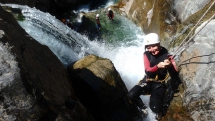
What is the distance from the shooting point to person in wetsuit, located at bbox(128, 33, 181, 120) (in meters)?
5.26

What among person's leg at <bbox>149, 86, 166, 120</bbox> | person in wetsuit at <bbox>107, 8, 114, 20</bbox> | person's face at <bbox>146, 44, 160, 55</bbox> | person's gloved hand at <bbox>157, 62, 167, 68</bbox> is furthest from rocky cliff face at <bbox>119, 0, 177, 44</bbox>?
person's gloved hand at <bbox>157, 62, 167, 68</bbox>

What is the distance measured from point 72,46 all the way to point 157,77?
520cm

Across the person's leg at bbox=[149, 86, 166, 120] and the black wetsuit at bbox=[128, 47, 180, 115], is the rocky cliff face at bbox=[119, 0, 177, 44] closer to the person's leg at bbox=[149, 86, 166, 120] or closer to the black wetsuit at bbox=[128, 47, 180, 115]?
the black wetsuit at bbox=[128, 47, 180, 115]

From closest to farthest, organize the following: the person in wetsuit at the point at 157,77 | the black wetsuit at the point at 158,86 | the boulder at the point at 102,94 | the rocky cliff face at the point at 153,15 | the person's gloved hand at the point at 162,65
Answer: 1. the person's gloved hand at the point at 162,65
2. the person in wetsuit at the point at 157,77
3. the black wetsuit at the point at 158,86
4. the boulder at the point at 102,94
5. the rocky cliff face at the point at 153,15

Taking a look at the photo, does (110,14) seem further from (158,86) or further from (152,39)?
(152,39)

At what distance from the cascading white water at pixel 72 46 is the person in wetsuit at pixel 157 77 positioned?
5.84ft

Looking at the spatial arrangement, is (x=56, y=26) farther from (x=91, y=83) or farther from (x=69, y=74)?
Answer: (x=91, y=83)

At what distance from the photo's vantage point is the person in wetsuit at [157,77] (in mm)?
5262

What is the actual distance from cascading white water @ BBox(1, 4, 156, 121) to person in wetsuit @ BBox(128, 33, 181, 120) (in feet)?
5.84

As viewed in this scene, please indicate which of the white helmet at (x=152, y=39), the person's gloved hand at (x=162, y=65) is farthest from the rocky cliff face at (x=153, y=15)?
the person's gloved hand at (x=162, y=65)

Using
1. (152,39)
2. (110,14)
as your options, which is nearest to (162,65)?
(152,39)

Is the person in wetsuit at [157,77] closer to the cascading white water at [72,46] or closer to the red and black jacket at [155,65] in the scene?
the red and black jacket at [155,65]

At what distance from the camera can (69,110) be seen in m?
4.98

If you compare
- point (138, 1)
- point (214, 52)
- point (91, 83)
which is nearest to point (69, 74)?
point (91, 83)
